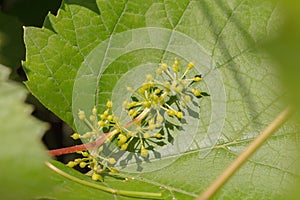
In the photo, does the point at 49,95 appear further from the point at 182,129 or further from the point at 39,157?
the point at 39,157

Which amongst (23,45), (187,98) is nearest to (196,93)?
(187,98)

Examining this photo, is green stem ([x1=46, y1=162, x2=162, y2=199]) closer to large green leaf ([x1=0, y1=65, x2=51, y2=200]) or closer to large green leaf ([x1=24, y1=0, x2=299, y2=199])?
large green leaf ([x1=24, y1=0, x2=299, y2=199])

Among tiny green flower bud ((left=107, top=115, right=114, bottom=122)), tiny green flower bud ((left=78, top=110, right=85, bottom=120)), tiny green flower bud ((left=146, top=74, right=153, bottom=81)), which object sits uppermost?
tiny green flower bud ((left=146, top=74, right=153, bottom=81))

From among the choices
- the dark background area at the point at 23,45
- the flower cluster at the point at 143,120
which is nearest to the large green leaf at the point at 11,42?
the dark background area at the point at 23,45

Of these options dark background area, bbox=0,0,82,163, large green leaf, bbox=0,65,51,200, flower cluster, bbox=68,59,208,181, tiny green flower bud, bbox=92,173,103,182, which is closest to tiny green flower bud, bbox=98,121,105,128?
flower cluster, bbox=68,59,208,181

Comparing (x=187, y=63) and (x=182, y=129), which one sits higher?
(x=187, y=63)

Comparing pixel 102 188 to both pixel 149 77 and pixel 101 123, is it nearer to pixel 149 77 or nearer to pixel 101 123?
pixel 101 123

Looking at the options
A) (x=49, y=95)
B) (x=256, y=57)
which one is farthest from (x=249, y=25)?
(x=49, y=95)
